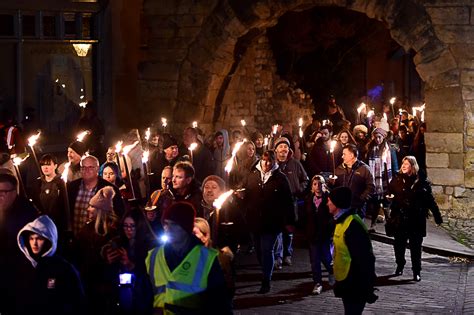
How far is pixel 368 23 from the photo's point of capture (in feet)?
106

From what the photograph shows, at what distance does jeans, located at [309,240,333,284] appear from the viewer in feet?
42.0

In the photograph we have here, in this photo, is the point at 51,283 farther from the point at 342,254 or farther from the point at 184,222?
the point at 342,254

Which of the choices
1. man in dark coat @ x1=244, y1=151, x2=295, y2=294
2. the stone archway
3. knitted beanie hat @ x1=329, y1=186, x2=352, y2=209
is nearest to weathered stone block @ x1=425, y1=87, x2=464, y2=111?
the stone archway

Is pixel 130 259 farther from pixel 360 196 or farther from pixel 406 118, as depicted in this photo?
pixel 406 118

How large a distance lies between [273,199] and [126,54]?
32.0ft

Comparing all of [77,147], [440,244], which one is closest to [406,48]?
[440,244]

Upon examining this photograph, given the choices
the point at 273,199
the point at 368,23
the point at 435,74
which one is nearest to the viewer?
the point at 273,199

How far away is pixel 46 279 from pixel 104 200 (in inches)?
93.9

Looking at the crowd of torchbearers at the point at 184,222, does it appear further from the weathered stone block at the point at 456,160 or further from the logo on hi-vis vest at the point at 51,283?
the weathered stone block at the point at 456,160

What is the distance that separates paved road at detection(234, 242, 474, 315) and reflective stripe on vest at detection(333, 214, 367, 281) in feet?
7.41

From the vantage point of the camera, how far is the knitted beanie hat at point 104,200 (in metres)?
9.90

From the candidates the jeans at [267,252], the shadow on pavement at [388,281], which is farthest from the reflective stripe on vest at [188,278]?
the shadow on pavement at [388,281]

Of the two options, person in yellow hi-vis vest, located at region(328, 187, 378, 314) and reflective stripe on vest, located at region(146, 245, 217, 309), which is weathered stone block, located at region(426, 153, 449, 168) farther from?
reflective stripe on vest, located at region(146, 245, 217, 309)

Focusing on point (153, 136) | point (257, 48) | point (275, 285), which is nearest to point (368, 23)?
point (257, 48)
